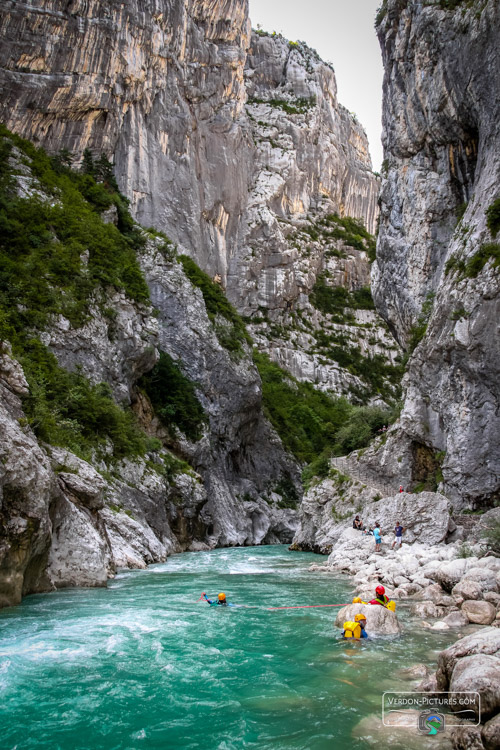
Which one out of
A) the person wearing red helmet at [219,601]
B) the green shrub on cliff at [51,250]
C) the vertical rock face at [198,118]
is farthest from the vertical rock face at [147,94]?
the person wearing red helmet at [219,601]

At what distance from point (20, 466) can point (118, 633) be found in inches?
163

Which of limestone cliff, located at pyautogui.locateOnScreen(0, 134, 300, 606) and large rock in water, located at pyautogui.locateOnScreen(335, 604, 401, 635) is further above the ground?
limestone cliff, located at pyautogui.locateOnScreen(0, 134, 300, 606)

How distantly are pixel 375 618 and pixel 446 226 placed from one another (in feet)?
82.9

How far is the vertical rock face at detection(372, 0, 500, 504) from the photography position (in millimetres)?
22516

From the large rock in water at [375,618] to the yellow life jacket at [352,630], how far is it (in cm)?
55

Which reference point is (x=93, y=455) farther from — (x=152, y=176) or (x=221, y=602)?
(x=152, y=176)

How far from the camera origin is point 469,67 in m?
25.1

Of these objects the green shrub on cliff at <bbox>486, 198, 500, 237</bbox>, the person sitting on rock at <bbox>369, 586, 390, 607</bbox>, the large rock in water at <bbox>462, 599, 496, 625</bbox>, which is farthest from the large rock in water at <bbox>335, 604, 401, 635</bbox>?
the green shrub on cliff at <bbox>486, 198, 500, 237</bbox>

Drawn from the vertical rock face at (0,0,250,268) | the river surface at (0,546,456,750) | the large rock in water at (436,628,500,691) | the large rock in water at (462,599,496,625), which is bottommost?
the river surface at (0,546,456,750)

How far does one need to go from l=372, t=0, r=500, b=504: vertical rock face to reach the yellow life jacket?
14244 millimetres

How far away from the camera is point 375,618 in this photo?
10648mm

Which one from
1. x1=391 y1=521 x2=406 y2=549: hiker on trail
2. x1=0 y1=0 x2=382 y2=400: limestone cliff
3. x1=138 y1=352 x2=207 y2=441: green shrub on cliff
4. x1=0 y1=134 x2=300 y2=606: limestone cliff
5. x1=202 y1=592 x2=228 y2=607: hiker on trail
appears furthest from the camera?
x1=0 y1=0 x2=382 y2=400: limestone cliff

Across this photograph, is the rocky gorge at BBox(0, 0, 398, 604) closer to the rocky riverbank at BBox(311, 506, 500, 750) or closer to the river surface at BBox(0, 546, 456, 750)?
the river surface at BBox(0, 546, 456, 750)

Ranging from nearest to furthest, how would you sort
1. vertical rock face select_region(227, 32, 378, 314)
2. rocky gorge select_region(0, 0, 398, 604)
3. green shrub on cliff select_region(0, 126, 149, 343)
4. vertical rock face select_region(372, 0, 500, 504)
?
rocky gorge select_region(0, 0, 398, 604) < vertical rock face select_region(372, 0, 500, 504) < green shrub on cliff select_region(0, 126, 149, 343) < vertical rock face select_region(227, 32, 378, 314)
